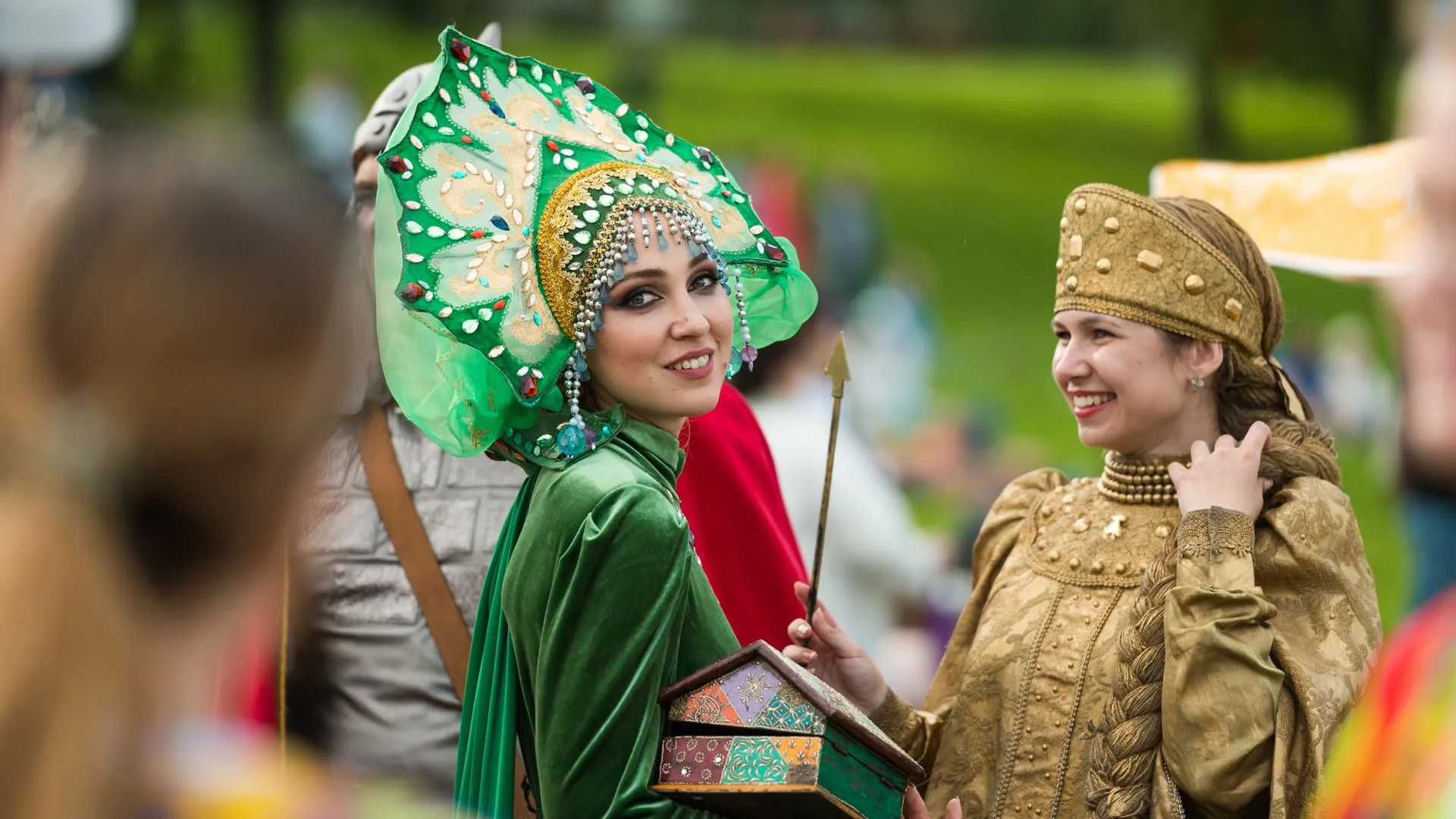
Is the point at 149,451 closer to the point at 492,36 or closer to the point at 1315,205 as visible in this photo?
the point at 492,36

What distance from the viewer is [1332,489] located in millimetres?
2955

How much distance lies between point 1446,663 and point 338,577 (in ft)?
8.79

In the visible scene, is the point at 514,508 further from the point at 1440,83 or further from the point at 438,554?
the point at 1440,83

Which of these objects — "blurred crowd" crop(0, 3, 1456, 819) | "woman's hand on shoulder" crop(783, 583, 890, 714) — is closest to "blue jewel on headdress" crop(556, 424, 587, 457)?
"woman's hand on shoulder" crop(783, 583, 890, 714)

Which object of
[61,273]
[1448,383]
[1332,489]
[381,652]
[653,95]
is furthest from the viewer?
[653,95]

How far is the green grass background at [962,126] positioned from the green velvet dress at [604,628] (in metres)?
10.1

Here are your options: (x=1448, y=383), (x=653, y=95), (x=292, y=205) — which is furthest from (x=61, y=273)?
(x=653, y=95)

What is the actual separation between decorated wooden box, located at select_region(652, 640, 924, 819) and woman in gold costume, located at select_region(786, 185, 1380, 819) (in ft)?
Answer: 1.20

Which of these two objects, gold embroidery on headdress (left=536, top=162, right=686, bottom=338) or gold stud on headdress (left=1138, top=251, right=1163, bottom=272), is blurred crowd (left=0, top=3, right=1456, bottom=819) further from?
gold stud on headdress (left=1138, top=251, right=1163, bottom=272)

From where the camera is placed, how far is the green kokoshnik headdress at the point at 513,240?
2914mm

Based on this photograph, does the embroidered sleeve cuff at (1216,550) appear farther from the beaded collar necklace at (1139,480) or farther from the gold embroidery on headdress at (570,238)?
the gold embroidery on headdress at (570,238)

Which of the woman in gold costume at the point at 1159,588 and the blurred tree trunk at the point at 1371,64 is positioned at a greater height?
the blurred tree trunk at the point at 1371,64

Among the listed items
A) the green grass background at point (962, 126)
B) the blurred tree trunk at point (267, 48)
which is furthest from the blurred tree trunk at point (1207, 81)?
the blurred tree trunk at point (267, 48)

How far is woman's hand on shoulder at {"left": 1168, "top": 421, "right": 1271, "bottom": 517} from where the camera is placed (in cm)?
290
